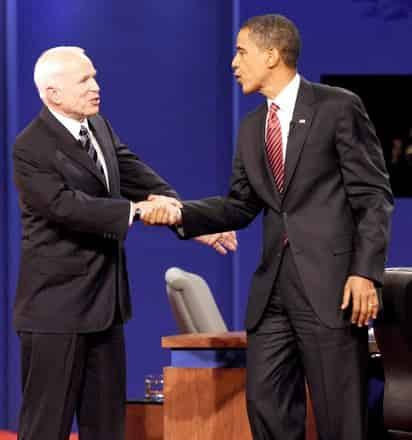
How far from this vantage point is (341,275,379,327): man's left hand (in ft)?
9.78

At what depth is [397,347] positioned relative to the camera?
3.57 m

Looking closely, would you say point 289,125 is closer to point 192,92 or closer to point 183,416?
point 183,416

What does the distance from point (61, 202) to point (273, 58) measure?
0.77 m

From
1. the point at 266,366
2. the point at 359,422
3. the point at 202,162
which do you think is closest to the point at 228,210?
the point at 266,366

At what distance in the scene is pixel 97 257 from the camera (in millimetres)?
3371

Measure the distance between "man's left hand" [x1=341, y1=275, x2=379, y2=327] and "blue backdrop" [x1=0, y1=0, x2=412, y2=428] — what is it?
321cm

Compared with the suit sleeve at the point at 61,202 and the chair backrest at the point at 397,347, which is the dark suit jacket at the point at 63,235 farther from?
the chair backrest at the point at 397,347

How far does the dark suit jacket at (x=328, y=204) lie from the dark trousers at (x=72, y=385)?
504mm

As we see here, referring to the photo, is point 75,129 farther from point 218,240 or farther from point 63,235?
point 218,240

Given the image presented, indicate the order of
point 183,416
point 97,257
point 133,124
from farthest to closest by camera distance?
point 133,124 < point 183,416 < point 97,257

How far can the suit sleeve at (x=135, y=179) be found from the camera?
12.2ft

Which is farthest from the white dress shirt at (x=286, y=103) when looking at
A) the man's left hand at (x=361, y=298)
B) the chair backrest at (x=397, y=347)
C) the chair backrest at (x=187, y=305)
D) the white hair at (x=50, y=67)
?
the chair backrest at (x=187, y=305)

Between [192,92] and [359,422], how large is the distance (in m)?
3.57

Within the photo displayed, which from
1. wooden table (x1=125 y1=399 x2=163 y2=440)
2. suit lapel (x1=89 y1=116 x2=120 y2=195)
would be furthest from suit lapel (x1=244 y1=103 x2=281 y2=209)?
wooden table (x1=125 y1=399 x2=163 y2=440)
